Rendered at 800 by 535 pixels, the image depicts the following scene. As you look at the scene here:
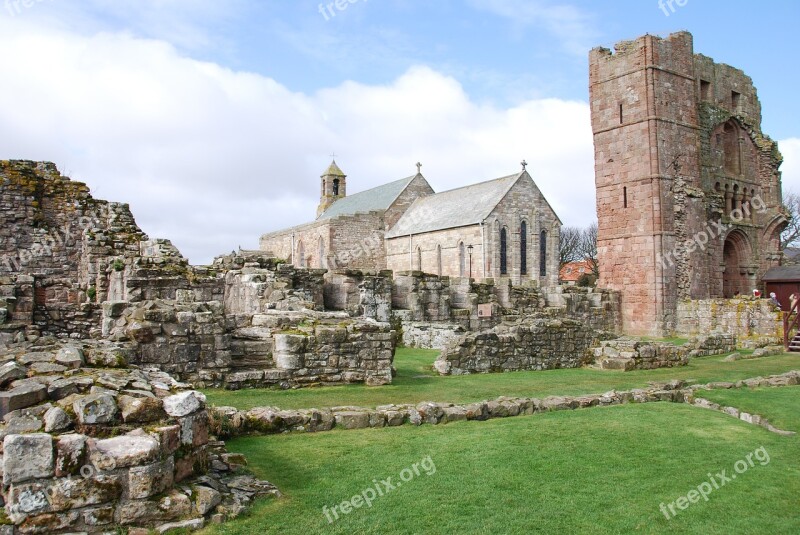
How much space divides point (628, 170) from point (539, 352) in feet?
58.3

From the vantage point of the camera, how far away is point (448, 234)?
4053 centimetres

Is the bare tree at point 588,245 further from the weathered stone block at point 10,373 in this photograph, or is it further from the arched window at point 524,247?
the weathered stone block at point 10,373

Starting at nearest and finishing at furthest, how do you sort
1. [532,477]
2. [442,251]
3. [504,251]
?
1. [532,477]
2. [504,251]
3. [442,251]

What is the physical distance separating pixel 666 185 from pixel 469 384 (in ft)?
68.6

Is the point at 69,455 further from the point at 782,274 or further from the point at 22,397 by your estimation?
the point at 782,274

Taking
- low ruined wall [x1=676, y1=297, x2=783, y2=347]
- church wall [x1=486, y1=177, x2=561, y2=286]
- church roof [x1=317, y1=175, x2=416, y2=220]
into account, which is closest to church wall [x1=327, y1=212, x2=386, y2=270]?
church roof [x1=317, y1=175, x2=416, y2=220]

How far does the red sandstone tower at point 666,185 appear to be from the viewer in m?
27.5

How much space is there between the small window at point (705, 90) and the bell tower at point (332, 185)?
4193cm

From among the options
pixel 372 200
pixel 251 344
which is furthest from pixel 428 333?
pixel 372 200

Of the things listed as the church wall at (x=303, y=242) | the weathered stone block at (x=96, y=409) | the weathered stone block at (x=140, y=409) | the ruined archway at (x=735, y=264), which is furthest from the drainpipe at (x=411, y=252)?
the weathered stone block at (x=96, y=409)

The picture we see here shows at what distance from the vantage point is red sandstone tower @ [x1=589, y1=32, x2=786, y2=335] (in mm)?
27469

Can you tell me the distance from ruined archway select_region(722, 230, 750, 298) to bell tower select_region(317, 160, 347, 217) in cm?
4270

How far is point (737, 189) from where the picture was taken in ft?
104

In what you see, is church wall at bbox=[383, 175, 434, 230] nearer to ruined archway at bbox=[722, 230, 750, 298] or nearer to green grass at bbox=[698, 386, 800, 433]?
ruined archway at bbox=[722, 230, 750, 298]
